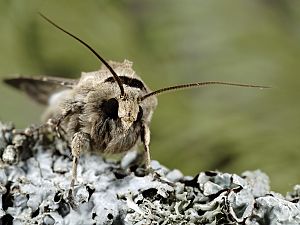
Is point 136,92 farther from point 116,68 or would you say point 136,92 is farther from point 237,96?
point 237,96

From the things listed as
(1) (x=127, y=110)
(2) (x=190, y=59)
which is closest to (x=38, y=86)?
(1) (x=127, y=110)

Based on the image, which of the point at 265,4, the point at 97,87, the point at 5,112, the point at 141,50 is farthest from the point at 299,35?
the point at 97,87

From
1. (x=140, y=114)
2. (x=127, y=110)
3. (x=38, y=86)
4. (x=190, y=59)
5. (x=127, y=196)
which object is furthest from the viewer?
(x=190, y=59)

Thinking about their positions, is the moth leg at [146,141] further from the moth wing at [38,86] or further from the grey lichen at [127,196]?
the moth wing at [38,86]

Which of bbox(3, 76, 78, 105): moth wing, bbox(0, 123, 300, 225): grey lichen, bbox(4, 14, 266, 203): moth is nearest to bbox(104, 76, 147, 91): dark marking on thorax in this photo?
bbox(4, 14, 266, 203): moth

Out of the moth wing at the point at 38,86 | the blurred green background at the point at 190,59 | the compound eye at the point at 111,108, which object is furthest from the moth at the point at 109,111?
the blurred green background at the point at 190,59

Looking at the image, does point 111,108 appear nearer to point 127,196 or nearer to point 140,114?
point 140,114

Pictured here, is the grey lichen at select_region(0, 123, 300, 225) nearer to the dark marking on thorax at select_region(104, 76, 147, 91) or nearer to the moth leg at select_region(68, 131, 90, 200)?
the moth leg at select_region(68, 131, 90, 200)

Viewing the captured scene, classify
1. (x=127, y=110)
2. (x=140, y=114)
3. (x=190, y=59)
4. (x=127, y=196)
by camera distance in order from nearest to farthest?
(x=127, y=196), (x=127, y=110), (x=140, y=114), (x=190, y=59)

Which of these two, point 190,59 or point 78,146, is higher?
point 190,59
